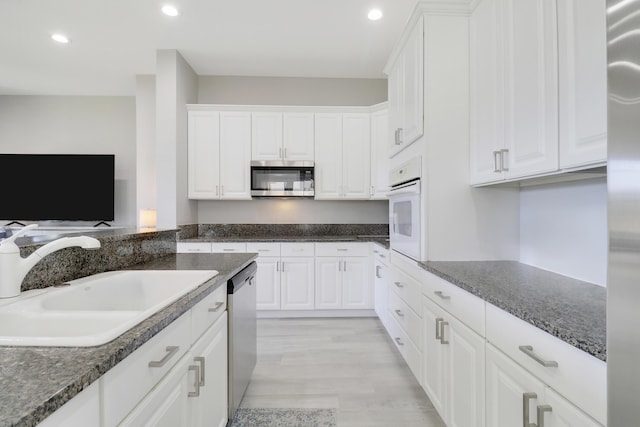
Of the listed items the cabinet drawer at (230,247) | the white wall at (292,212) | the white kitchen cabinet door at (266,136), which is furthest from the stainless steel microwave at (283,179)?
the cabinet drawer at (230,247)

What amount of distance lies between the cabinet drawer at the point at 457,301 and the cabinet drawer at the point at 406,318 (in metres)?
0.27

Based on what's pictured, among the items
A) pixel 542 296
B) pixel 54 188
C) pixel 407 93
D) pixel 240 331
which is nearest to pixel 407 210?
pixel 407 93

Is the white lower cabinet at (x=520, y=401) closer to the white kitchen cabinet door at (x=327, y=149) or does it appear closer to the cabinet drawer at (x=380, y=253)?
the cabinet drawer at (x=380, y=253)

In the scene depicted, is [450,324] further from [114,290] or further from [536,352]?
[114,290]

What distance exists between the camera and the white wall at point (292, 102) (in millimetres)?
4113

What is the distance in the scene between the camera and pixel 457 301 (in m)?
1.45

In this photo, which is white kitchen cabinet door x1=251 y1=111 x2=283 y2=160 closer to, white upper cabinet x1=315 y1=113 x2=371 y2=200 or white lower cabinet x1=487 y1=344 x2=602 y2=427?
white upper cabinet x1=315 y1=113 x2=371 y2=200

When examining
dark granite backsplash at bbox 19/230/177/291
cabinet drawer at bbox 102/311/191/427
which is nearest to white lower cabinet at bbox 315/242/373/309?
dark granite backsplash at bbox 19/230/177/291

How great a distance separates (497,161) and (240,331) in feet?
5.53

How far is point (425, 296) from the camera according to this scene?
72.7 inches

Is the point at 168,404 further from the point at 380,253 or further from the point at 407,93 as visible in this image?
the point at 380,253

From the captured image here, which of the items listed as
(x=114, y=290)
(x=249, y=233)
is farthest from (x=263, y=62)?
(x=114, y=290)

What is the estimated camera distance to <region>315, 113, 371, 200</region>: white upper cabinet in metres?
3.84

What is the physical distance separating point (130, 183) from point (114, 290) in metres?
3.94
